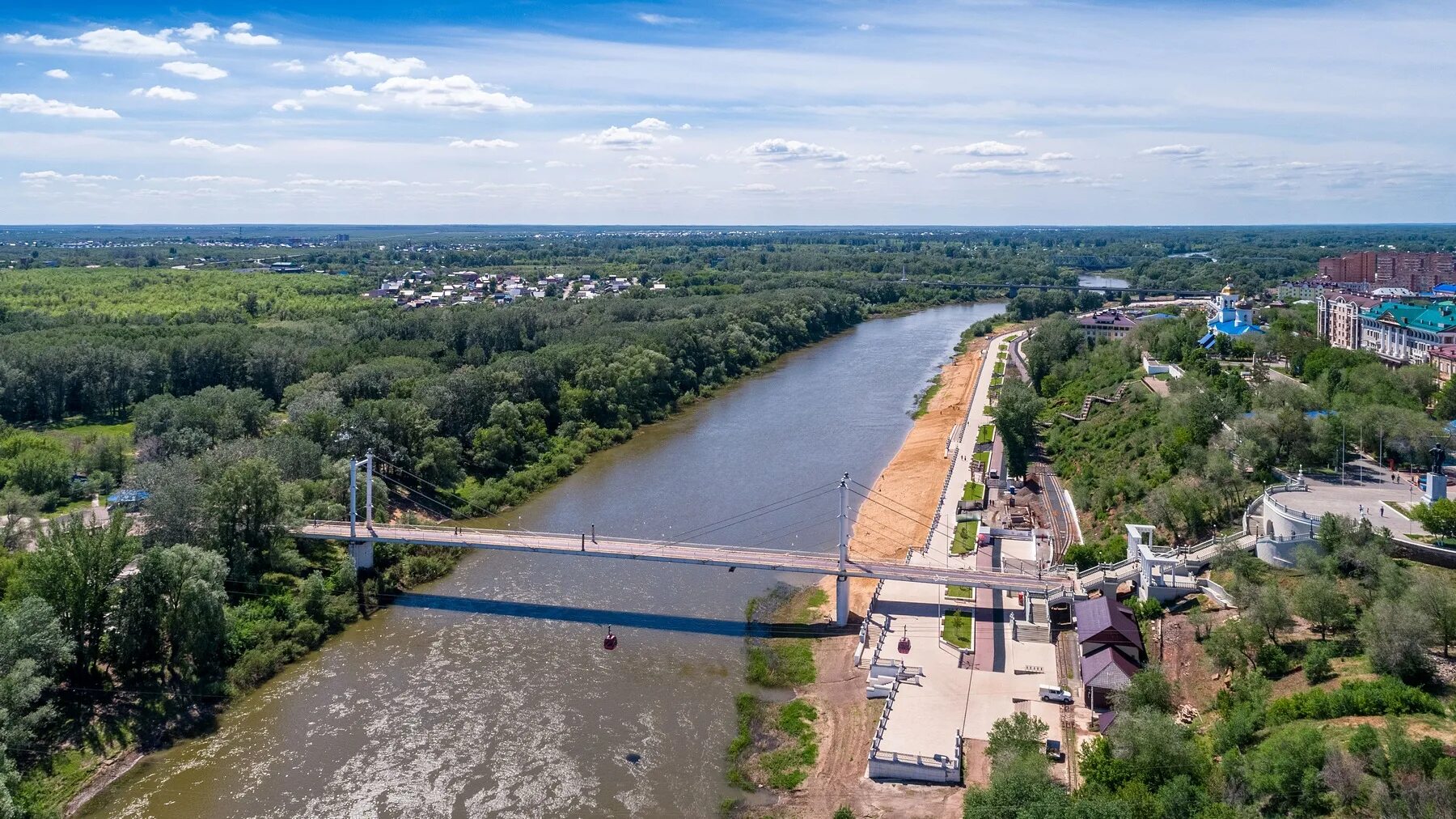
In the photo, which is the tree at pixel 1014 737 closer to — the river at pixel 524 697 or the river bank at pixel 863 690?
the river bank at pixel 863 690

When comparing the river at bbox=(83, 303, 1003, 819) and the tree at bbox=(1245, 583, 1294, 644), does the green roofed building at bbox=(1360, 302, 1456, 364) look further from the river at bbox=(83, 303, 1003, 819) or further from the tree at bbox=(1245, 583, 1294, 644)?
the tree at bbox=(1245, 583, 1294, 644)

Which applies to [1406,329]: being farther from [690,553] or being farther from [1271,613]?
[690,553]

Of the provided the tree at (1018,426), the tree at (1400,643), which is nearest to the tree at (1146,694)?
the tree at (1400,643)

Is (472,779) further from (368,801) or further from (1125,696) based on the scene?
(1125,696)

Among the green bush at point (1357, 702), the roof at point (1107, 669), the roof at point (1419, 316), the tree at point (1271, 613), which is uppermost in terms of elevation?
the roof at point (1419, 316)

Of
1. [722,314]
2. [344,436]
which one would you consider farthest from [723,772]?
[722,314]

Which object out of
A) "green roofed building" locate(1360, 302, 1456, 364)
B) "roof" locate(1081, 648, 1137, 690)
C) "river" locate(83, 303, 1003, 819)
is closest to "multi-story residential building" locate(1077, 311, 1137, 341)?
"green roofed building" locate(1360, 302, 1456, 364)
